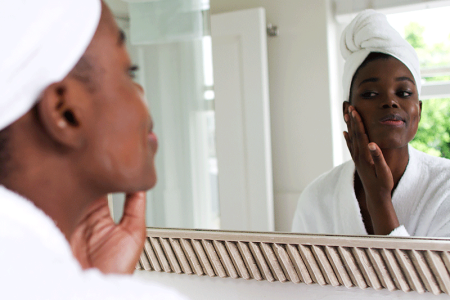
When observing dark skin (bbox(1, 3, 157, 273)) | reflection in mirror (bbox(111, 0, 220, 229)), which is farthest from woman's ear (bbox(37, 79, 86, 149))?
reflection in mirror (bbox(111, 0, 220, 229))

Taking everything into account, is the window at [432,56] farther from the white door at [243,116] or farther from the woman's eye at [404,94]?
the white door at [243,116]

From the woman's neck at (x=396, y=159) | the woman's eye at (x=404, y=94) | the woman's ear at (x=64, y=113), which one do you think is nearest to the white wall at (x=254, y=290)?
the woman's neck at (x=396, y=159)

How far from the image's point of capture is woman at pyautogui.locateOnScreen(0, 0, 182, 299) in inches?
10.9

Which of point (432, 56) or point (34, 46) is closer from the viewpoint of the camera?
point (34, 46)

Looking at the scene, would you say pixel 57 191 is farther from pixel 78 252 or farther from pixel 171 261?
pixel 171 261

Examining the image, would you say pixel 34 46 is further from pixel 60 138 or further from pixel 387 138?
pixel 387 138

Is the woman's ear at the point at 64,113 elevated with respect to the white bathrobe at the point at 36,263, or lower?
elevated

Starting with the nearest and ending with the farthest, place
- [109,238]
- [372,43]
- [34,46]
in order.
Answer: [34,46]
[109,238]
[372,43]

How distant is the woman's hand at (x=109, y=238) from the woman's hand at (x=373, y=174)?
0.96 feet

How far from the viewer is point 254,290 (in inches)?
23.2

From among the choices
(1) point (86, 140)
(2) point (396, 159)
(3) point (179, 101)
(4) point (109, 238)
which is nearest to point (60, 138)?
(1) point (86, 140)

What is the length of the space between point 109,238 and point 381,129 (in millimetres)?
358

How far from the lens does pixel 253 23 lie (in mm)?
558

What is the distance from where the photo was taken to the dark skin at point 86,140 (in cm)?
29
